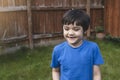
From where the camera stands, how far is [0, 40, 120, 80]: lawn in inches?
303

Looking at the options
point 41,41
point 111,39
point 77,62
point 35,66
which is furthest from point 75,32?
point 111,39

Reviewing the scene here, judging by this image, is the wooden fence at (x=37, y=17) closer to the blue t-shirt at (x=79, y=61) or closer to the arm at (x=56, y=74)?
the arm at (x=56, y=74)

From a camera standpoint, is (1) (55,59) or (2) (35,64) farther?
(2) (35,64)

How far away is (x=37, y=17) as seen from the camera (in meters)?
11.0

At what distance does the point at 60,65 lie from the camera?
3449 millimetres

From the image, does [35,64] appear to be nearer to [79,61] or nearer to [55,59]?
[55,59]

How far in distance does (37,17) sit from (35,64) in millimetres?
2718

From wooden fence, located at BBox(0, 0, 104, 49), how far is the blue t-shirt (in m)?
6.52

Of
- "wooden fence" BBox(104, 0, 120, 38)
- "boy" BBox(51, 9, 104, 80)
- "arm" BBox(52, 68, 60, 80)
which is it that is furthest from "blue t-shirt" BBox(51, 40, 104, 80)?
"wooden fence" BBox(104, 0, 120, 38)

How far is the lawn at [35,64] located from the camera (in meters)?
7.71

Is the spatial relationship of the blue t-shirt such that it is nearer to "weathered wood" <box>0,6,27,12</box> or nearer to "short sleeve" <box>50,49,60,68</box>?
"short sleeve" <box>50,49,60,68</box>

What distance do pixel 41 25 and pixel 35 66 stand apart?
9.60 ft

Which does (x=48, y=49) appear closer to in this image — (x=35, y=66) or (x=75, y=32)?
(x=35, y=66)

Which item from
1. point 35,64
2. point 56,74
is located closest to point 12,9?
point 35,64
